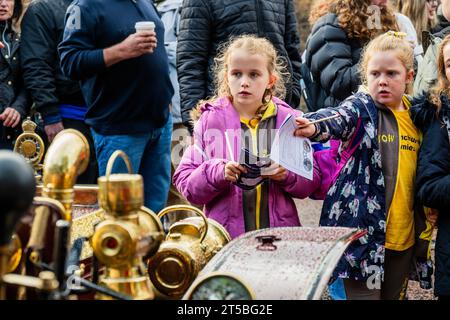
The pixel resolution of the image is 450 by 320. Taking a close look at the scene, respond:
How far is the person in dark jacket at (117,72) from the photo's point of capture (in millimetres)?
4203

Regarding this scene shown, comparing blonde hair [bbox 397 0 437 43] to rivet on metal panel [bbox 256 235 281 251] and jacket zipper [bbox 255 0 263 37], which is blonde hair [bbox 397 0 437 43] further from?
rivet on metal panel [bbox 256 235 281 251]

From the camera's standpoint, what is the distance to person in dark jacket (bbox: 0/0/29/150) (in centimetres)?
496

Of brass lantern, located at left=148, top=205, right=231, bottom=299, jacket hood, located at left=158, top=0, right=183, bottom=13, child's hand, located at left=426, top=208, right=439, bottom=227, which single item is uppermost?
jacket hood, located at left=158, top=0, right=183, bottom=13

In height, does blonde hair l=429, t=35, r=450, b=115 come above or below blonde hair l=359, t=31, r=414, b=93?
below

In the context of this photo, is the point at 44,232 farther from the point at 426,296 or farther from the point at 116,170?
the point at 426,296

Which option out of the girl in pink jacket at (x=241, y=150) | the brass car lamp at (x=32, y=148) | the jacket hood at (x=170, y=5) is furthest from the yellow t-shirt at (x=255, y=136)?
Result: the jacket hood at (x=170, y=5)

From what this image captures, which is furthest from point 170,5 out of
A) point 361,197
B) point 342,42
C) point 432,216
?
point 432,216

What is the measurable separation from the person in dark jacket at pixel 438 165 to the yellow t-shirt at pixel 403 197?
62 millimetres

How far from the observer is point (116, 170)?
4.13m

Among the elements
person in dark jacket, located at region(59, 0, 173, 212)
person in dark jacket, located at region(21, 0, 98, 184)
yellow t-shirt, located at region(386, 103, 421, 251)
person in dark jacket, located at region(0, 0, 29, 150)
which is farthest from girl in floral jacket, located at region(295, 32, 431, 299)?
person in dark jacket, located at region(0, 0, 29, 150)

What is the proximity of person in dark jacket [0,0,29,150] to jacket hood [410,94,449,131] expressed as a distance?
2597 mm

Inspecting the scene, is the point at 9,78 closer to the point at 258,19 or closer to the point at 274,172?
the point at 258,19

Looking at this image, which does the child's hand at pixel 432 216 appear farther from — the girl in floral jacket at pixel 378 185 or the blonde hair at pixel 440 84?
the blonde hair at pixel 440 84

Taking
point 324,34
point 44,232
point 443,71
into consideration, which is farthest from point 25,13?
point 44,232
